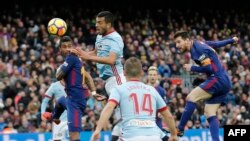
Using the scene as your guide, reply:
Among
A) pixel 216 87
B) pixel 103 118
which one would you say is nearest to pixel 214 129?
pixel 216 87

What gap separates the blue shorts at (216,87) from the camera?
1305 cm

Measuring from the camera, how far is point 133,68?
30.8 feet

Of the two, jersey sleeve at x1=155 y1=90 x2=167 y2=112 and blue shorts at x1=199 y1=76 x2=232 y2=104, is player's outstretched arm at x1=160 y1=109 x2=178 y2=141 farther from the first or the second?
blue shorts at x1=199 y1=76 x2=232 y2=104

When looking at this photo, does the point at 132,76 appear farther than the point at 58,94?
No

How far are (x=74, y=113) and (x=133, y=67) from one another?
369cm

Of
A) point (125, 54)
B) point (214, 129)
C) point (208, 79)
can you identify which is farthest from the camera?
point (125, 54)

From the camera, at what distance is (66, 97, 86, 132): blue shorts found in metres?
12.8

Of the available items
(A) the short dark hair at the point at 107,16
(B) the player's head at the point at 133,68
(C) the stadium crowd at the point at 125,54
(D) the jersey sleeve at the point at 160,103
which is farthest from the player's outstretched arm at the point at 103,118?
(C) the stadium crowd at the point at 125,54

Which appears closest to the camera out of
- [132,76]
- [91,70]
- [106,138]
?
[132,76]

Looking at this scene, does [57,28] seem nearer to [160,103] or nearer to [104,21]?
[104,21]

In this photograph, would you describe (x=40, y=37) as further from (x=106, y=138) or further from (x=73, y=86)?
(x=73, y=86)

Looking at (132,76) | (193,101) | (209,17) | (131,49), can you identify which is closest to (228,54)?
(131,49)

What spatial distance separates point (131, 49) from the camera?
26.7 meters

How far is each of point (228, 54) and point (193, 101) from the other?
16234 millimetres
